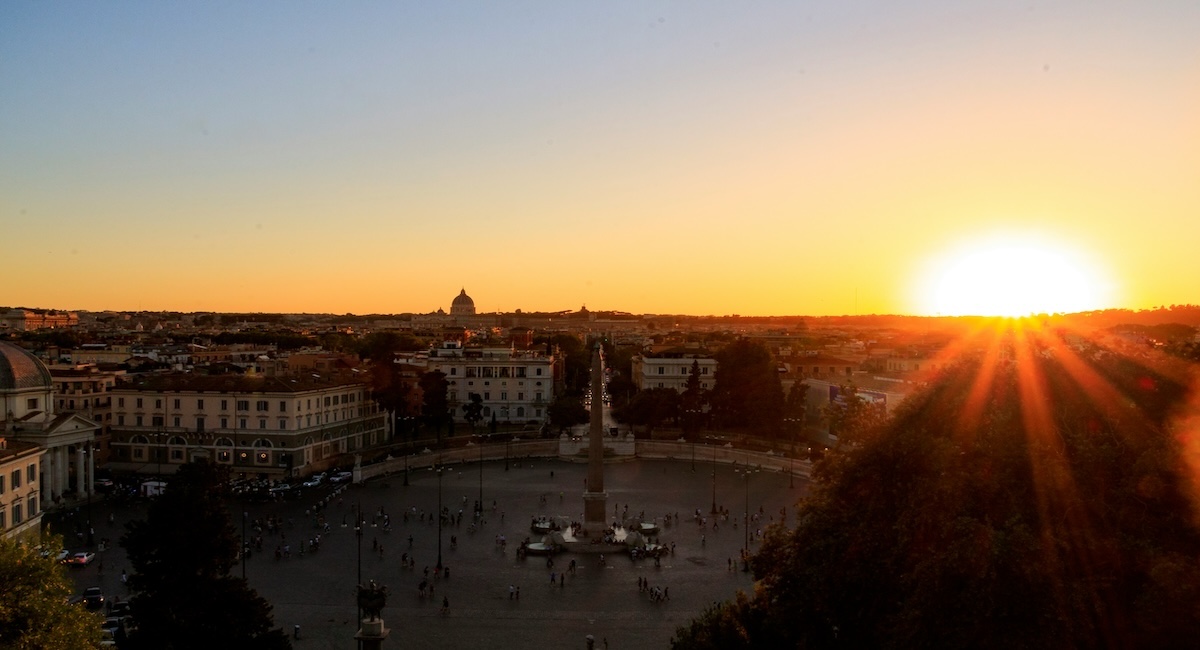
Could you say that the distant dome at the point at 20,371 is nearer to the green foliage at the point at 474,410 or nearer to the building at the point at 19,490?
the building at the point at 19,490

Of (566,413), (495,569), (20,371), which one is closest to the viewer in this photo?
(495,569)

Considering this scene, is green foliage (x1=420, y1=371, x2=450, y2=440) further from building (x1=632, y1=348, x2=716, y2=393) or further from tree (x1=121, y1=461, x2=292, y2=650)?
tree (x1=121, y1=461, x2=292, y2=650)

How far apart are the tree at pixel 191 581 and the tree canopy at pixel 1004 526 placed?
6948mm

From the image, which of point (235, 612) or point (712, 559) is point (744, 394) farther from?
point (235, 612)

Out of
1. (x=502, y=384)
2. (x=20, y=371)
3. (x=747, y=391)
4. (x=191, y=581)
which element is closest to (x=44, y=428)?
(x=20, y=371)

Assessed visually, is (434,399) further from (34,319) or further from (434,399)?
(34,319)

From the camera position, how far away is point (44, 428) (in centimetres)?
3241

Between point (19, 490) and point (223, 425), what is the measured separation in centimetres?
1775

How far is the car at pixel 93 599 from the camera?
800 inches

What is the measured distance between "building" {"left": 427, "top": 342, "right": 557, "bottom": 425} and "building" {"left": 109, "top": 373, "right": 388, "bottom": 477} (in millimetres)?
14867

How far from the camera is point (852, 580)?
39.9ft

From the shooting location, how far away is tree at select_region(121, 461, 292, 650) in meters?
14.4

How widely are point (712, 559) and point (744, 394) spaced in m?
24.4

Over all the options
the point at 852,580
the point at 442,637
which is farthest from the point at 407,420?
the point at 852,580
